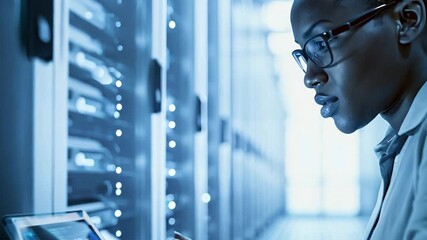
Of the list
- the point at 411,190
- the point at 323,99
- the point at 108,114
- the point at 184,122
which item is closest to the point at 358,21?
the point at 323,99

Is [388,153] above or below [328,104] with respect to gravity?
below

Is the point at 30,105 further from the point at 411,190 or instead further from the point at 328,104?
the point at 411,190

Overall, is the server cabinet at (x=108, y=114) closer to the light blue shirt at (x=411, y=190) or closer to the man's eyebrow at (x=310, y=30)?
the man's eyebrow at (x=310, y=30)

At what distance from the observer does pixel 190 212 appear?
3.37 meters

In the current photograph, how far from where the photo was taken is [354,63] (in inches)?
44.9

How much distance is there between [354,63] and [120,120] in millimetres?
1526

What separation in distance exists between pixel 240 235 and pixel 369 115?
16.4 feet

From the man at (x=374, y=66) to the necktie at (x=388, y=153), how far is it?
8 centimetres

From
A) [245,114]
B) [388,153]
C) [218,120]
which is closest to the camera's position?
[388,153]

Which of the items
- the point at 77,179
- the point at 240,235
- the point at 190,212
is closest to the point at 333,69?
the point at 77,179

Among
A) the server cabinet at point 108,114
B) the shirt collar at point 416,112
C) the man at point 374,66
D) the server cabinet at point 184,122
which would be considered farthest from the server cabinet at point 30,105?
the server cabinet at point 184,122

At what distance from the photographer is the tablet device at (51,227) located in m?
1.11

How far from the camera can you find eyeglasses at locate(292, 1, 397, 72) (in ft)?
3.67

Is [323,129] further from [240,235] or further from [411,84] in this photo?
[411,84]
